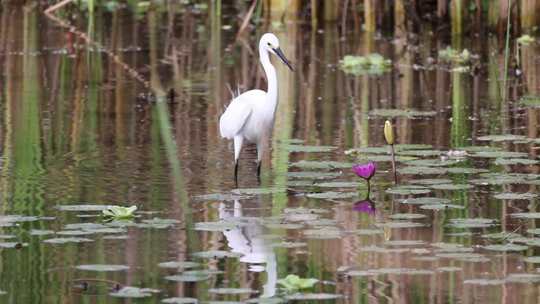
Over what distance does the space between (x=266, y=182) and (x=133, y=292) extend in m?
2.49

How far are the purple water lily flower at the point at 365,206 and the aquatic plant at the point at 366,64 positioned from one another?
533cm

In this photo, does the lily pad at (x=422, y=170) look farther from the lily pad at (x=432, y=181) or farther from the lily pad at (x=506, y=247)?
the lily pad at (x=506, y=247)

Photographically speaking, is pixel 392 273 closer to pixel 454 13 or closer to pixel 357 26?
pixel 454 13

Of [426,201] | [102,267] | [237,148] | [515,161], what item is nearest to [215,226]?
[102,267]

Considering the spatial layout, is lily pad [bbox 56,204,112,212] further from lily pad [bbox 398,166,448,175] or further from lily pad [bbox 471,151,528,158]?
lily pad [bbox 471,151,528,158]

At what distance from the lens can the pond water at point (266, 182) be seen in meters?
5.69

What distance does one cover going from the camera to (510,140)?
8.74m

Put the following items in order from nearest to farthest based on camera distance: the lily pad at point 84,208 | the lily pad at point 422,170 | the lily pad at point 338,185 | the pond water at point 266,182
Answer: the pond water at point 266,182 → the lily pad at point 84,208 → the lily pad at point 338,185 → the lily pad at point 422,170

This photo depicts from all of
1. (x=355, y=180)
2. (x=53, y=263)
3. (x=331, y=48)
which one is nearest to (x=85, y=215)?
(x=53, y=263)

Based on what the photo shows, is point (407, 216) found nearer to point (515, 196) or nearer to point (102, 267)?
point (515, 196)

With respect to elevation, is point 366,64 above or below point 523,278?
above

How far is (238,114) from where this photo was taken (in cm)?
807

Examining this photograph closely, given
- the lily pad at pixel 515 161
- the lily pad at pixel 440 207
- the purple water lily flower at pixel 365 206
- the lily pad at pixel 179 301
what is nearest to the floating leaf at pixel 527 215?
the lily pad at pixel 440 207

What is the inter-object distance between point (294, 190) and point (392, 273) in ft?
5.79
